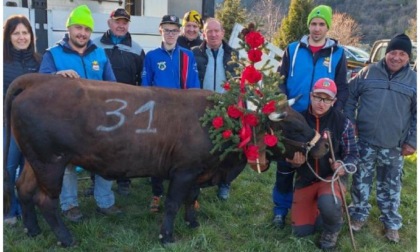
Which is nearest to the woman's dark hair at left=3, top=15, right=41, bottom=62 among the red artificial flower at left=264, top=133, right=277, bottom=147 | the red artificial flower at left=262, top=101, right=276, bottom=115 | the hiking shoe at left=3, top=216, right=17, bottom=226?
the hiking shoe at left=3, top=216, right=17, bottom=226

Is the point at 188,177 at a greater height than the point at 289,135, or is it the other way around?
the point at 289,135

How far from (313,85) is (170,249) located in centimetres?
205

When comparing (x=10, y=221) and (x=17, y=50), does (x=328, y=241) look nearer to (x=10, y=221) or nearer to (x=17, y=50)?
(x=10, y=221)

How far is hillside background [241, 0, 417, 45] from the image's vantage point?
51.7 m

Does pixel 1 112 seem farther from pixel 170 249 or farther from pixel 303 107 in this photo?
pixel 303 107

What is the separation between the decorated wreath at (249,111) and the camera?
379 cm

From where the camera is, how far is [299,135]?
4.02m

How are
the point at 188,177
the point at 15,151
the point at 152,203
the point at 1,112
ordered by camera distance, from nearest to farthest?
the point at 1,112 → the point at 188,177 → the point at 15,151 → the point at 152,203

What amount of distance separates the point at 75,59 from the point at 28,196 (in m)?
1.30

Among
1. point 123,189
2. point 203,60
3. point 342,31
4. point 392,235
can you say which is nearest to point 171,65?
point 203,60

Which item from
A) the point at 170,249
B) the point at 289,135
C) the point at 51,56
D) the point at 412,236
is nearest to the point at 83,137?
the point at 51,56

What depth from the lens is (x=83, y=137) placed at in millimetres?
3688

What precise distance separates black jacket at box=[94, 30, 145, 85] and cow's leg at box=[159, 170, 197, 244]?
1.52m

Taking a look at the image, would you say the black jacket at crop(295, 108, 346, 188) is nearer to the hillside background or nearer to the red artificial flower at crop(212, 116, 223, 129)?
the red artificial flower at crop(212, 116, 223, 129)
